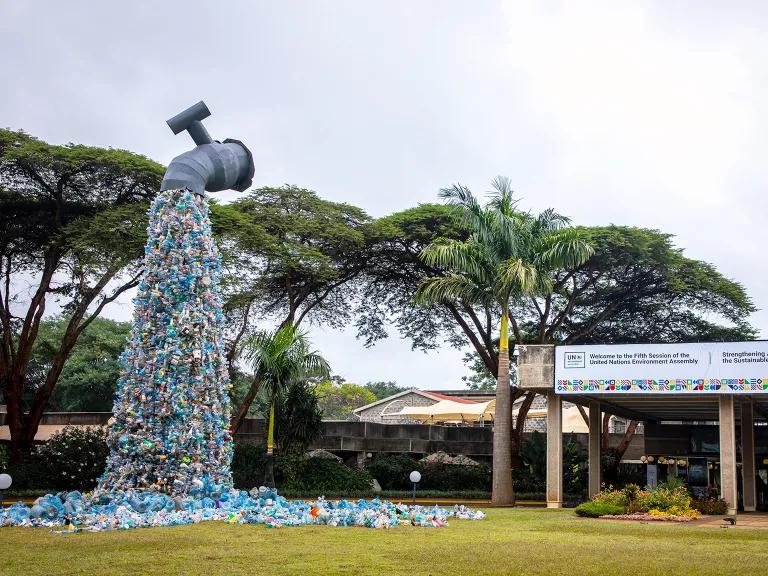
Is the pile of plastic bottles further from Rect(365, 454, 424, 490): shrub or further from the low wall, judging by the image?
the low wall

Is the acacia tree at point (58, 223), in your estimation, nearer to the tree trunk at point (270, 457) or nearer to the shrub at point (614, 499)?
the tree trunk at point (270, 457)

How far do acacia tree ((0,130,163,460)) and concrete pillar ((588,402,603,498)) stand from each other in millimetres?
15949

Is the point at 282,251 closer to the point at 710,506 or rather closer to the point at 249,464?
the point at 249,464

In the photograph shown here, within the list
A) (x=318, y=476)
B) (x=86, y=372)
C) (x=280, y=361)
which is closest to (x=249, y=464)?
(x=318, y=476)

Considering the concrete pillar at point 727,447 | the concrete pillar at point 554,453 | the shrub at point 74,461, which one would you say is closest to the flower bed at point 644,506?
the concrete pillar at point 727,447

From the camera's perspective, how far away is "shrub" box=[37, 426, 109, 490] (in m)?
28.0

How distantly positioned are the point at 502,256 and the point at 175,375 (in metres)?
12.5

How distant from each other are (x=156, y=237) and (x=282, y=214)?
15603 mm

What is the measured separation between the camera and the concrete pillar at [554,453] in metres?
26.7

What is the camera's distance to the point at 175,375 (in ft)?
58.1

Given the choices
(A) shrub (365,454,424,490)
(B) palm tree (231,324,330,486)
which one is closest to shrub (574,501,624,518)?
(B) palm tree (231,324,330,486)

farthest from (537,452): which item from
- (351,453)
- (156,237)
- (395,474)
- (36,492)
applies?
(156,237)

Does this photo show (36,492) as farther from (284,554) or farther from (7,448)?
(284,554)

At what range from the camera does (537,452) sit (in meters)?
33.3
